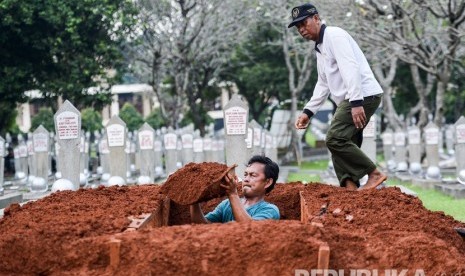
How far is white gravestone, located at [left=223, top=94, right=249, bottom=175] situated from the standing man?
5324mm

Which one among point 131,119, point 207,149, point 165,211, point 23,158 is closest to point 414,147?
point 207,149

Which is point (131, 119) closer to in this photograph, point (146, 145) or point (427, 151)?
point (146, 145)

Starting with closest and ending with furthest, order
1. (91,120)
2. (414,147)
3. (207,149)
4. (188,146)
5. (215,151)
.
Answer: (414,147) < (188,146) < (207,149) < (215,151) < (91,120)

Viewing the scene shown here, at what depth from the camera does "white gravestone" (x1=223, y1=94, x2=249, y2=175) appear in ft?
46.2

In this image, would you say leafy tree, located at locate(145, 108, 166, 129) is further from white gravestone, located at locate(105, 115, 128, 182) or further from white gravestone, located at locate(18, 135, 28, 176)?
white gravestone, located at locate(105, 115, 128, 182)

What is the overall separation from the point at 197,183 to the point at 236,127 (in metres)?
8.39

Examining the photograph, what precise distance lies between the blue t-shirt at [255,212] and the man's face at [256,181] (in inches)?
3.9

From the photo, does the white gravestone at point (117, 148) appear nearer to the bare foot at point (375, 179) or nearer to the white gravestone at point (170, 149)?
the white gravestone at point (170, 149)

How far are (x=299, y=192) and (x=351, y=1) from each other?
18.2 metres

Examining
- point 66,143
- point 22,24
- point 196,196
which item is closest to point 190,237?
point 196,196

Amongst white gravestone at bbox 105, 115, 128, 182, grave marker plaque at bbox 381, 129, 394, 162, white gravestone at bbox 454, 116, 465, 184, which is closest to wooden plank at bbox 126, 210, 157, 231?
white gravestone at bbox 105, 115, 128, 182

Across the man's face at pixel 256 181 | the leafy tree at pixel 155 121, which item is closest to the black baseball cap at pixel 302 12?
the man's face at pixel 256 181

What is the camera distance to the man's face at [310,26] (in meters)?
8.25

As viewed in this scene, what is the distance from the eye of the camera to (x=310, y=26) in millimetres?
8281
